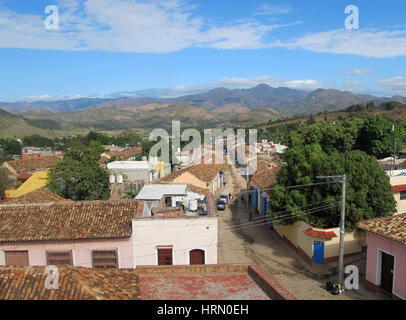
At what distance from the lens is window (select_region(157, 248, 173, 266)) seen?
1455 cm

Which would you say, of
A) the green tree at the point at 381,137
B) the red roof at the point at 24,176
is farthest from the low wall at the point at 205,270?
the green tree at the point at 381,137

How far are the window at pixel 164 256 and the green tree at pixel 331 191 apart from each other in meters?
7.04

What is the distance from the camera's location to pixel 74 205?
15898 millimetres

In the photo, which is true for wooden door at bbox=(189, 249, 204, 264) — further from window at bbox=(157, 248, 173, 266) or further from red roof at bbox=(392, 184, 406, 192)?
red roof at bbox=(392, 184, 406, 192)

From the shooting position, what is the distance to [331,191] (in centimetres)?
1764

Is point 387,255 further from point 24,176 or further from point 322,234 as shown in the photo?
point 24,176

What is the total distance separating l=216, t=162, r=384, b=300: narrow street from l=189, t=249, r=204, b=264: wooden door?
3.84 metres

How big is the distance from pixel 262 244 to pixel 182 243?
812cm

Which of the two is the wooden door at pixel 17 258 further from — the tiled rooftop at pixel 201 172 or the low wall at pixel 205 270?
the tiled rooftop at pixel 201 172

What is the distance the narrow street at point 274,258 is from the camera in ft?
48.3

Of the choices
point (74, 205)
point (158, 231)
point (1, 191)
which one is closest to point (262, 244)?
point (158, 231)

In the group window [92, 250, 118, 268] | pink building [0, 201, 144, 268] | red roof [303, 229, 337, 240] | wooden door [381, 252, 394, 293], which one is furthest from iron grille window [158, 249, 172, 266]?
wooden door [381, 252, 394, 293]

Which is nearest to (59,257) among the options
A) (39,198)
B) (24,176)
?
(39,198)

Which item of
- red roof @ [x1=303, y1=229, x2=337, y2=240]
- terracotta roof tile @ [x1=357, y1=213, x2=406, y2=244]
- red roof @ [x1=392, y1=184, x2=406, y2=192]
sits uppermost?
terracotta roof tile @ [x1=357, y1=213, x2=406, y2=244]
